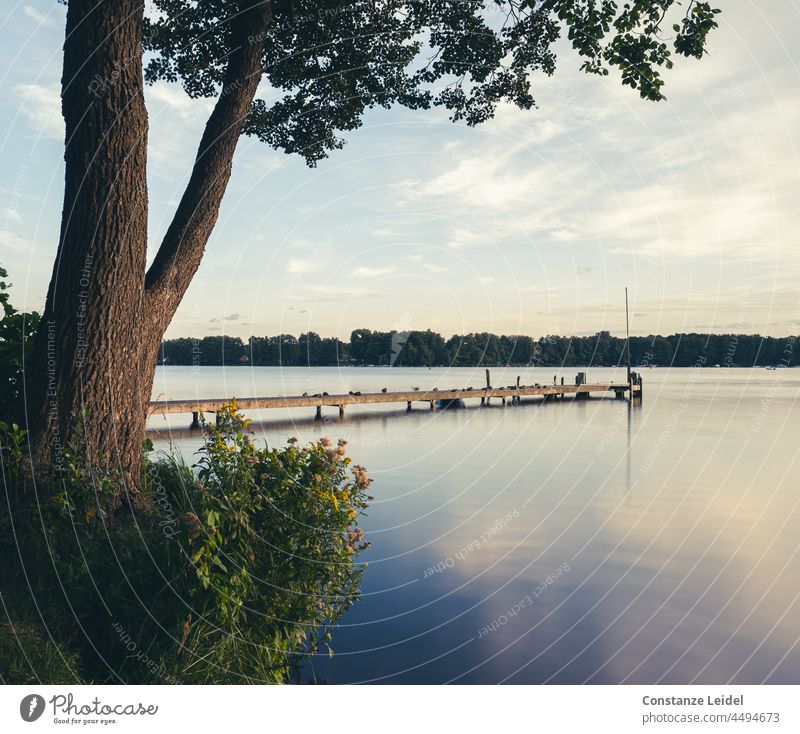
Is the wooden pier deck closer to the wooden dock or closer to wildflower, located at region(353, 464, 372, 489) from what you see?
the wooden dock

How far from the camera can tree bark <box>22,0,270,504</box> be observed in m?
6.73

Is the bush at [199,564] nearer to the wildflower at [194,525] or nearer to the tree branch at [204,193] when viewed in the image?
the wildflower at [194,525]

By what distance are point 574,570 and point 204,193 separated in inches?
315

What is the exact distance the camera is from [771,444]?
31625 millimetres

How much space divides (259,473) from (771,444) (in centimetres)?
3141

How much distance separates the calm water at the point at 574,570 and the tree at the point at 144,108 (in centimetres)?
370

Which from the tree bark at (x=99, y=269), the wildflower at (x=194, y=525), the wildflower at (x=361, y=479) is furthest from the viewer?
the tree bark at (x=99, y=269)

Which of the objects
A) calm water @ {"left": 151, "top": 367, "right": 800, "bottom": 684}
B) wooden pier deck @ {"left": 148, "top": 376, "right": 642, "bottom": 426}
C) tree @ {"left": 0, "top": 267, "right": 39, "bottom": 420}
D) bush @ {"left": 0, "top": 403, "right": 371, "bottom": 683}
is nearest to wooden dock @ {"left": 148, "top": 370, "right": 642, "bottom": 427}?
wooden pier deck @ {"left": 148, "top": 376, "right": 642, "bottom": 426}

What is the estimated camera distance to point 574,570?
37.0ft

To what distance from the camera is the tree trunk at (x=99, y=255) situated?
676cm

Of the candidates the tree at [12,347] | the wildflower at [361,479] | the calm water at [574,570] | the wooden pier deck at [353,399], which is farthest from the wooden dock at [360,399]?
the wildflower at [361,479]

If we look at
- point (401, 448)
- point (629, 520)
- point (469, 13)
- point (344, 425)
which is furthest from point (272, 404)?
point (469, 13)

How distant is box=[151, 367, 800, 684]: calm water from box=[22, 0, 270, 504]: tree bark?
3.34 m

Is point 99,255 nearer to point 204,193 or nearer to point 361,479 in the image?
point 204,193
